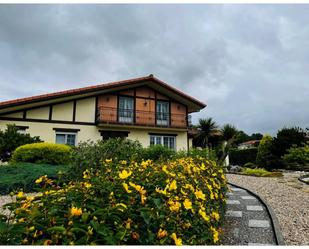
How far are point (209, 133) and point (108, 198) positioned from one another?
2118 centimetres

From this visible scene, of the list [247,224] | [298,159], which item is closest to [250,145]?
[298,159]

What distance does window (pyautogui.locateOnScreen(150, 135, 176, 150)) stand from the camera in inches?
626

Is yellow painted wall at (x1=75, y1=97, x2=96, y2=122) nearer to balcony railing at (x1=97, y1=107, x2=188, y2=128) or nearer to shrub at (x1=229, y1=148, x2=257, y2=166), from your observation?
balcony railing at (x1=97, y1=107, x2=188, y2=128)

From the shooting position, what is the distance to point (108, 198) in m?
1.44

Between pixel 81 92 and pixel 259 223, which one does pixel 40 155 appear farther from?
pixel 259 223

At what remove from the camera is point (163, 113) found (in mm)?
16328

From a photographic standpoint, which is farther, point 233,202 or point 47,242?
point 233,202

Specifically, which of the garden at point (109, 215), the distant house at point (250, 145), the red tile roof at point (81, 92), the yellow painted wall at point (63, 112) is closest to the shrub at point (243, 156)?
the distant house at point (250, 145)

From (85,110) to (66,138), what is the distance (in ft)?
6.80

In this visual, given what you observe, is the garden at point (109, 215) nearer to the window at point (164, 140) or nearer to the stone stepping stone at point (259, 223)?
the stone stepping stone at point (259, 223)

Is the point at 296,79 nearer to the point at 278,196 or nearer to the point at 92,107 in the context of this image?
the point at 278,196

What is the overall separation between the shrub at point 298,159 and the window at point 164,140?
708cm

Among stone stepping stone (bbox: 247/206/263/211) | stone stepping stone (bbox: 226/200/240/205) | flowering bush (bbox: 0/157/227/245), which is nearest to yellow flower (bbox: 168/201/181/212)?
flowering bush (bbox: 0/157/227/245)

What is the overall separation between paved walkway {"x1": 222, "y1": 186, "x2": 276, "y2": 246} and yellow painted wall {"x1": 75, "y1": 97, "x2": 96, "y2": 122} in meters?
10.9
